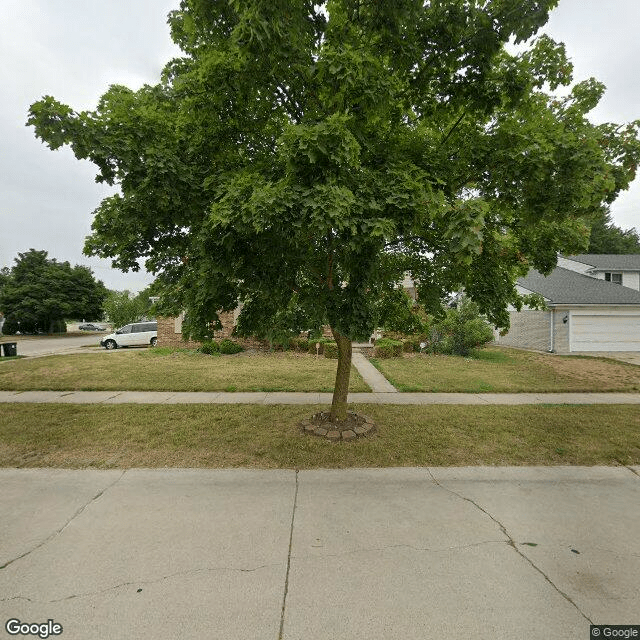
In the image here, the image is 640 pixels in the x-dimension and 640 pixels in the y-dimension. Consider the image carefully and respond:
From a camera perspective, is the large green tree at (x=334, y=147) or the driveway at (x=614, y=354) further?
the driveway at (x=614, y=354)

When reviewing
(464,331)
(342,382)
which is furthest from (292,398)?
(464,331)

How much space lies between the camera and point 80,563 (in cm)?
269

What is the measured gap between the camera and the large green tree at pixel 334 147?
334cm

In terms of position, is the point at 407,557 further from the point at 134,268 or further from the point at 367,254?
the point at 134,268

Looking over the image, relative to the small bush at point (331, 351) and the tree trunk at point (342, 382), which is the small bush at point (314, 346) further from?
the tree trunk at point (342, 382)

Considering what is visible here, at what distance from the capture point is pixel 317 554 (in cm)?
282

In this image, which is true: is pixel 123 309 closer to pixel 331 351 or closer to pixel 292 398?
pixel 331 351

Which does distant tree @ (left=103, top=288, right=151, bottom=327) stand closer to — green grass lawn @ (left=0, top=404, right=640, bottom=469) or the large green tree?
green grass lawn @ (left=0, top=404, right=640, bottom=469)

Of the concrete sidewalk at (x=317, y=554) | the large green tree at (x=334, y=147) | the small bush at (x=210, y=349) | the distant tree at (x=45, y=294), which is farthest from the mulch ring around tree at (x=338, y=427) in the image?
the distant tree at (x=45, y=294)

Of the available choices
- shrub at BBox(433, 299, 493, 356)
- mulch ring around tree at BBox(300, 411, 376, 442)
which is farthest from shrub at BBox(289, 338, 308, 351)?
mulch ring around tree at BBox(300, 411, 376, 442)

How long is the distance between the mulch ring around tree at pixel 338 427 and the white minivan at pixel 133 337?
17320mm

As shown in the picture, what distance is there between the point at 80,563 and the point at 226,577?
118 centimetres

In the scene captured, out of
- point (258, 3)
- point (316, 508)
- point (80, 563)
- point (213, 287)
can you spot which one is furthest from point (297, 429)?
point (258, 3)

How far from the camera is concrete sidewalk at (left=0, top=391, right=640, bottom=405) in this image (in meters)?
7.64
